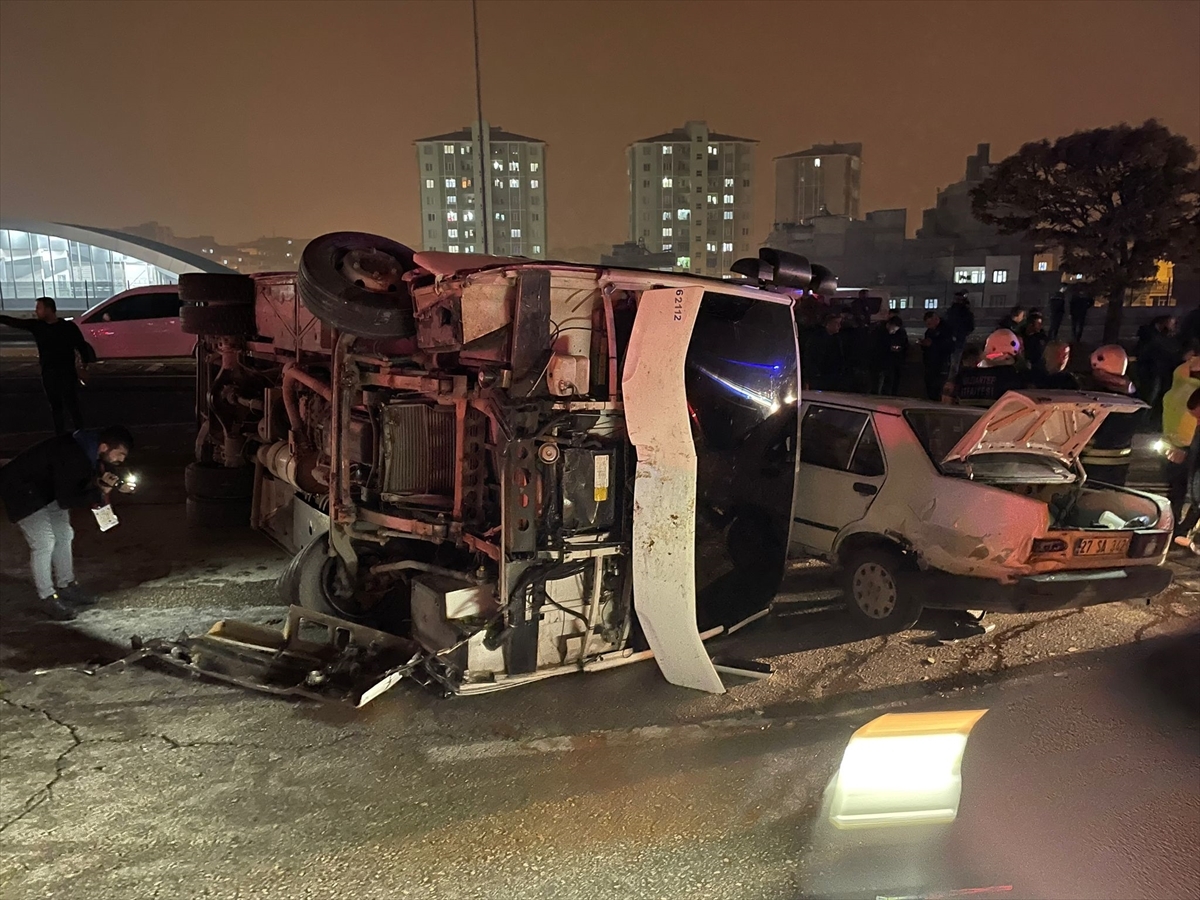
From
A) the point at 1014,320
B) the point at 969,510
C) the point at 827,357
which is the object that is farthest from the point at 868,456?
the point at 827,357

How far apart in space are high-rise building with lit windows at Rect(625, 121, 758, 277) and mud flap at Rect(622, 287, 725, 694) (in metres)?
102

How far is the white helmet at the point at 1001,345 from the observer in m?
7.45

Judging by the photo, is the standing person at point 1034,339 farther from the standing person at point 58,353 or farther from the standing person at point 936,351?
the standing person at point 58,353

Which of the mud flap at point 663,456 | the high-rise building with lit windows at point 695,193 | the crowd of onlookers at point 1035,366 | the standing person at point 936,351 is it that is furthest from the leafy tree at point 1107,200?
the high-rise building with lit windows at point 695,193

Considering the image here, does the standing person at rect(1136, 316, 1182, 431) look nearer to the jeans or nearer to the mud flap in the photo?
the mud flap

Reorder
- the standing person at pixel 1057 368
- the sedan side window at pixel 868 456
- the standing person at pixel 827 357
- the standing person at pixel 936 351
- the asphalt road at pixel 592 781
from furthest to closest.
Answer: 1. the standing person at pixel 936 351
2. the standing person at pixel 827 357
3. the standing person at pixel 1057 368
4. the sedan side window at pixel 868 456
5. the asphalt road at pixel 592 781

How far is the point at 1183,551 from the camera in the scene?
720cm

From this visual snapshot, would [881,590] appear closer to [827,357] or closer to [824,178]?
[827,357]

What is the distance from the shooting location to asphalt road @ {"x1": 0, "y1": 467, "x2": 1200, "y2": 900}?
2.94 metres

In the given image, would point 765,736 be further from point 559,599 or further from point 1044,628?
point 1044,628

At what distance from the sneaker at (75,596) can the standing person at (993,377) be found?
7.20m

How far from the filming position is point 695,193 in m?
105

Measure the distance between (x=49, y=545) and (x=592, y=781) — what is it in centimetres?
395

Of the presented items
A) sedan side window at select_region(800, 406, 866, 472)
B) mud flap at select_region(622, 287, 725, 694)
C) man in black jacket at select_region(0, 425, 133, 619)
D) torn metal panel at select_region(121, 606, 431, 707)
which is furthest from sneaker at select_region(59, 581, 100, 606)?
sedan side window at select_region(800, 406, 866, 472)
